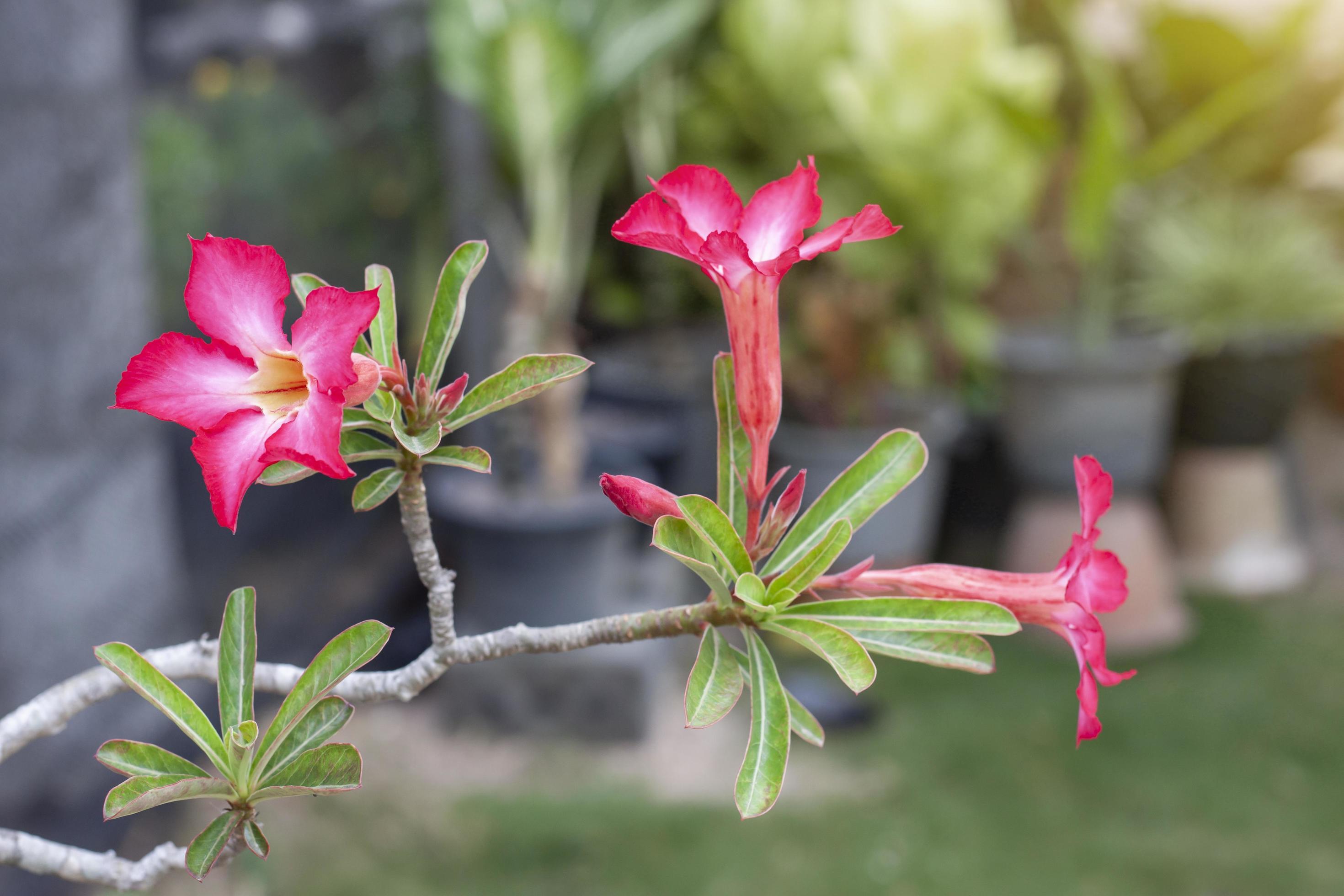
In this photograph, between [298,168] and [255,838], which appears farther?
[298,168]

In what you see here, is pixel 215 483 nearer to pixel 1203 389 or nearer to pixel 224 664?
pixel 224 664

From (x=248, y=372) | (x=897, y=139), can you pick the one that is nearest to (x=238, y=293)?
(x=248, y=372)

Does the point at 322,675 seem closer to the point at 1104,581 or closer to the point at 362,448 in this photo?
the point at 362,448

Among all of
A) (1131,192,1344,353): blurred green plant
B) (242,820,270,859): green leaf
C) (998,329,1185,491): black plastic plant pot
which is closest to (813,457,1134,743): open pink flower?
(242,820,270,859): green leaf

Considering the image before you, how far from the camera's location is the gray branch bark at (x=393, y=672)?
0.40 metres

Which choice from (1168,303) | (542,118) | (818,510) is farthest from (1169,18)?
(818,510)

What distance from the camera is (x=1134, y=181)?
2520 mm

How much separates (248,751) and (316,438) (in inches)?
5.8

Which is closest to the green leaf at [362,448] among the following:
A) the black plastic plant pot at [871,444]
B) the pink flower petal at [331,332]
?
the pink flower petal at [331,332]

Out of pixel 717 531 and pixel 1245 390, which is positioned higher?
pixel 717 531

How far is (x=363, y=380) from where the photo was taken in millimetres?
348

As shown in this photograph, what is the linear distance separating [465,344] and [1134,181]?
5.12 ft

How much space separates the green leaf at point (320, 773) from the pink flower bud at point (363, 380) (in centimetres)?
11

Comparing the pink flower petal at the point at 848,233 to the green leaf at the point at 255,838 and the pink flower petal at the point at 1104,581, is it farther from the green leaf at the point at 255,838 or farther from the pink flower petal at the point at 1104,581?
the green leaf at the point at 255,838
